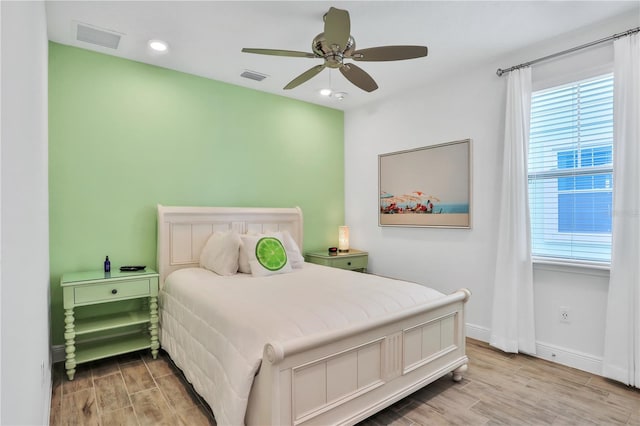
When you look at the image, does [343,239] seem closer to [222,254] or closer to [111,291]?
[222,254]

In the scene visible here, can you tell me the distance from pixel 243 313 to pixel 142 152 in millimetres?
2186

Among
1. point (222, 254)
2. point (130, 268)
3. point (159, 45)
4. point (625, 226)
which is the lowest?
point (130, 268)

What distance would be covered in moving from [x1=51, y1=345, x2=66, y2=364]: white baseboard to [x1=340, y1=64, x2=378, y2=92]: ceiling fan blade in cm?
323

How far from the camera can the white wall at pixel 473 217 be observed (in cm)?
287

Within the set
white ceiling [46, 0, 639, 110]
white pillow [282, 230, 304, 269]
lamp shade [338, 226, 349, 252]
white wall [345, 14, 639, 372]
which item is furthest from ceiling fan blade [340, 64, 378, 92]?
lamp shade [338, 226, 349, 252]

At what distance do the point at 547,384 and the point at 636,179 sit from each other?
162cm

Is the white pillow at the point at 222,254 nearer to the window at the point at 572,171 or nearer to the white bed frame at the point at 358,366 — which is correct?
the white bed frame at the point at 358,366

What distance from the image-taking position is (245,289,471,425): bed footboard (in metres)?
1.68

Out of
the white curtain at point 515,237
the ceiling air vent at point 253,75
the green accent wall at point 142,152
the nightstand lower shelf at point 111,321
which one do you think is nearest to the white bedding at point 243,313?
the nightstand lower shelf at point 111,321

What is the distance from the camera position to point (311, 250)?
467 cm

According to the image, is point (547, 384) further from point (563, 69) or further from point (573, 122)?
point (563, 69)

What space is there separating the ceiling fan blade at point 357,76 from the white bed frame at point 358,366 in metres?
1.70

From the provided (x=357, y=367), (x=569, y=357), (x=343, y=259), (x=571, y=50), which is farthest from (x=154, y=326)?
(x=571, y=50)

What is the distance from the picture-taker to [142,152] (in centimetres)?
339
